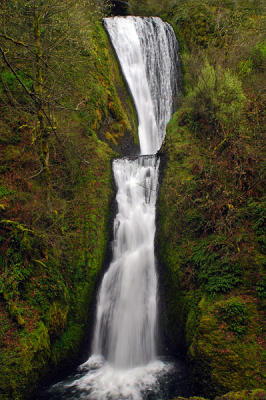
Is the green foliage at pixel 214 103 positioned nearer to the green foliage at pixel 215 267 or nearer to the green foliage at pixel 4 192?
the green foliage at pixel 215 267

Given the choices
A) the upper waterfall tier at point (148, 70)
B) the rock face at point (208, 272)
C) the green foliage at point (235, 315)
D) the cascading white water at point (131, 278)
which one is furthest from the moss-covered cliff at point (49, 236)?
the upper waterfall tier at point (148, 70)

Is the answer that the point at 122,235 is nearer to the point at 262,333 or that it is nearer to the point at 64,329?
the point at 64,329

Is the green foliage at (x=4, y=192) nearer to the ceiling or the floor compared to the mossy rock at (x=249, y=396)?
nearer to the ceiling

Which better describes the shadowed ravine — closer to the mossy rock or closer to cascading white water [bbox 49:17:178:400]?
cascading white water [bbox 49:17:178:400]

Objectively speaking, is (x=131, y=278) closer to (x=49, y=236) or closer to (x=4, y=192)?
(x=49, y=236)

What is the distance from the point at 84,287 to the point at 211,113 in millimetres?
8838

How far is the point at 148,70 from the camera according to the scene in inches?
708

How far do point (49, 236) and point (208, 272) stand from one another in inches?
192

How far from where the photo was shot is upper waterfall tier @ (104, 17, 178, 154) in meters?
17.2

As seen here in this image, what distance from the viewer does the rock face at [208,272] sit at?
5.94m

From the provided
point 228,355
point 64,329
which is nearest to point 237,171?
point 228,355

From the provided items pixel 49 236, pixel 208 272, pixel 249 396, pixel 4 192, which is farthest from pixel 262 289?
pixel 4 192

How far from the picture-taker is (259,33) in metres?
15.6

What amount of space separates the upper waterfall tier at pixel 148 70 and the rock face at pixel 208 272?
6.12 meters
